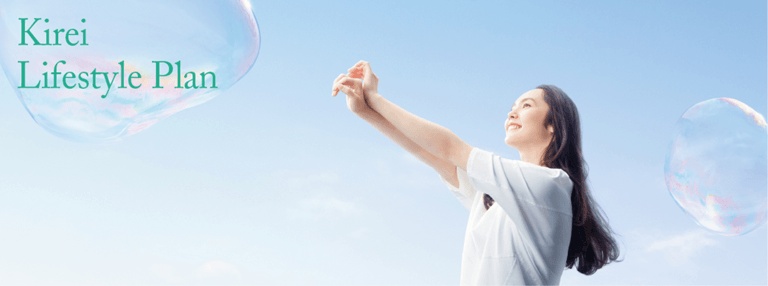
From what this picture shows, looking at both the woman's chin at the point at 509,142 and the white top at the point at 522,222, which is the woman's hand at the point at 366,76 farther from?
the woman's chin at the point at 509,142

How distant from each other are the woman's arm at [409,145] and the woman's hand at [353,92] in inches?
1.3

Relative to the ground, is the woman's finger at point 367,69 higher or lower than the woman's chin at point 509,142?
higher

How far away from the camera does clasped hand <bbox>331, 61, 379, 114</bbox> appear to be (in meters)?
2.77

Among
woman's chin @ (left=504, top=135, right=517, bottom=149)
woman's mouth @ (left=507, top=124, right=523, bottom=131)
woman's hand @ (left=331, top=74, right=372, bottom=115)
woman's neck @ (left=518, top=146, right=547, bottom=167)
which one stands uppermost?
woman's hand @ (left=331, top=74, right=372, bottom=115)

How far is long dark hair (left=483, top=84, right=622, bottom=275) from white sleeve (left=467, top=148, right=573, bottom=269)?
13.5 inches

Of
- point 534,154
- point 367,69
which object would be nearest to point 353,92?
point 367,69

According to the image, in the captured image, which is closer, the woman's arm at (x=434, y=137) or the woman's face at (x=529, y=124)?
the woman's arm at (x=434, y=137)

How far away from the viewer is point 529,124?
2904 mm

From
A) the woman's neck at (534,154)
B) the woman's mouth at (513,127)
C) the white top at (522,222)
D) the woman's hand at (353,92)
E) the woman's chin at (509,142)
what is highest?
the woman's hand at (353,92)

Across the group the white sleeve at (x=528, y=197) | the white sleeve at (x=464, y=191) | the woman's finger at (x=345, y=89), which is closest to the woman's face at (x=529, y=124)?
the white sleeve at (x=464, y=191)

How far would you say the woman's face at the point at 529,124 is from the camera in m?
2.91

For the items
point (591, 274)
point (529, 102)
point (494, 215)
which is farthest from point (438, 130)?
point (591, 274)

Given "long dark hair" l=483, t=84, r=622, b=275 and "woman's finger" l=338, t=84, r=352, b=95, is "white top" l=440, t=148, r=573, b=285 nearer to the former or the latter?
"long dark hair" l=483, t=84, r=622, b=275

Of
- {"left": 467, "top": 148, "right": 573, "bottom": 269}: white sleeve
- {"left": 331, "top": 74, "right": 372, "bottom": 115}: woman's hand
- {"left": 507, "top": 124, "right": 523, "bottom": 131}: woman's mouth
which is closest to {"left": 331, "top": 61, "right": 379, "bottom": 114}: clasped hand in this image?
{"left": 331, "top": 74, "right": 372, "bottom": 115}: woman's hand
